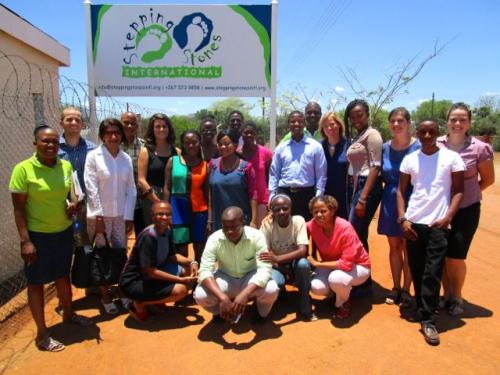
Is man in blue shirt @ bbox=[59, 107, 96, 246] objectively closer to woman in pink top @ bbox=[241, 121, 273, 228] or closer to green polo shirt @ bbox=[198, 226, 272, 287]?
green polo shirt @ bbox=[198, 226, 272, 287]

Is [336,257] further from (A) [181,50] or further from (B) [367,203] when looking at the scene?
(A) [181,50]

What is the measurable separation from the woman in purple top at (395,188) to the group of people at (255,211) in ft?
0.04

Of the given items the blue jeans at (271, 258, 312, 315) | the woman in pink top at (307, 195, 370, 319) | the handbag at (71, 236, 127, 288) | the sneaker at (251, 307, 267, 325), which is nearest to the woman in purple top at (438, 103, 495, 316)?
the woman in pink top at (307, 195, 370, 319)

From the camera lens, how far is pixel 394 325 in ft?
12.4

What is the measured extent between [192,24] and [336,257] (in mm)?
4523

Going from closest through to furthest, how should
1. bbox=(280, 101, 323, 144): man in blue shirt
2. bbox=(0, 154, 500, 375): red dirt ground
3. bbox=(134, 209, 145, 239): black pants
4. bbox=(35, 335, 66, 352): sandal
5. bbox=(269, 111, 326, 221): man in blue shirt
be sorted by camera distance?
bbox=(0, 154, 500, 375): red dirt ground, bbox=(35, 335, 66, 352): sandal, bbox=(269, 111, 326, 221): man in blue shirt, bbox=(134, 209, 145, 239): black pants, bbox=(280, 101, 323, 144): man in blue shirt

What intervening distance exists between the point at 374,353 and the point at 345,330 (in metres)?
0.43

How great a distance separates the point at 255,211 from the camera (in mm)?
4371

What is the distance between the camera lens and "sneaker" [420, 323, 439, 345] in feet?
11.3

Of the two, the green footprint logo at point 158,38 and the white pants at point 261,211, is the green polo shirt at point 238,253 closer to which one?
the white pants at point 261,211

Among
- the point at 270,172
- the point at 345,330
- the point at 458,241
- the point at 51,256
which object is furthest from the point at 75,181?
the point at 458,241

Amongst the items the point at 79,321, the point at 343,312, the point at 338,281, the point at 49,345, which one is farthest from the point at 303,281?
the point at 49,345

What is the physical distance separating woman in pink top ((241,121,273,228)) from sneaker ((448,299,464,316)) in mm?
2190

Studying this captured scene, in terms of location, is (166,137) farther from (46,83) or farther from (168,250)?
(46,83)
